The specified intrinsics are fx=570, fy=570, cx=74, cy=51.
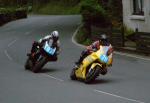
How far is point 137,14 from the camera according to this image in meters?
33.1

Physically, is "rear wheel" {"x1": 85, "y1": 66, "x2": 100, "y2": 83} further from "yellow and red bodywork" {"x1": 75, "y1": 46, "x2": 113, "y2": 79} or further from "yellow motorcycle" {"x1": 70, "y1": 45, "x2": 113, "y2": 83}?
"yellow and red bodywork" {"x1": 75, "y1": 46, "x2": 113, "y2": 79}

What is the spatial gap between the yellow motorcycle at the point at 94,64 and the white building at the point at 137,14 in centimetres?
1441

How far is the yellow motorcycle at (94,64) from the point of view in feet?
55.5

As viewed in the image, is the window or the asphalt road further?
the window

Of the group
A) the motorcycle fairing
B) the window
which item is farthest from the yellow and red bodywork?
the window

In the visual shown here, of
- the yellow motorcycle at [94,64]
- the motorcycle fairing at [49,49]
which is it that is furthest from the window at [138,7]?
the yellow motorcycle at [94,64]

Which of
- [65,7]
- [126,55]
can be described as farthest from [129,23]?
[65,7]

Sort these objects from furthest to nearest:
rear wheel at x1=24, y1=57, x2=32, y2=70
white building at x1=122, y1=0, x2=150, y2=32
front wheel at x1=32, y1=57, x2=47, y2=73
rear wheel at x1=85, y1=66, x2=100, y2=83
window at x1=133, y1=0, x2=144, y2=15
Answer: window at x1=133, y1=0, x2=144, y2=15, white building at x1=122, y1=0, x2=150, y2=32, rear wheel at x1=24, y1=57, x2=32, y2=70, front wheel at x1=32, y1=57, x2=47, y2=73, rear wheel at x1=85, y1=66, x2=100, y2=83

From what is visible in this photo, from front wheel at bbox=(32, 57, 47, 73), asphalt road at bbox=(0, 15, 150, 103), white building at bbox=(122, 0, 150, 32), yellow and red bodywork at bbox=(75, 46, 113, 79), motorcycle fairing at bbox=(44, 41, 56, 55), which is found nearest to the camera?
asphalt road at bbox=(0, 15, 150, 103)

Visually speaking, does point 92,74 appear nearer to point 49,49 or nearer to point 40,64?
point 40,64

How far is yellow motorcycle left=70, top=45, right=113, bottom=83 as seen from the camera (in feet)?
55.5

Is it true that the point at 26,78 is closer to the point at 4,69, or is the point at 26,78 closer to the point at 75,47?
the point at 4,69

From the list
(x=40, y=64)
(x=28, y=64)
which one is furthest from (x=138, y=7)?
(x=40, y=64)

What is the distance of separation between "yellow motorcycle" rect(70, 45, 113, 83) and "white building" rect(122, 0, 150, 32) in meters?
14.4
